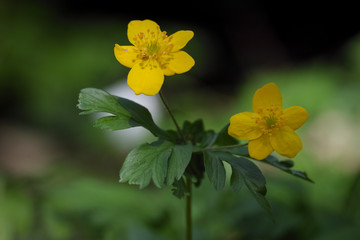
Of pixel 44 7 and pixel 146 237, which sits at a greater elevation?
pixel 44 7

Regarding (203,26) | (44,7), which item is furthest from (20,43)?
(203,26)

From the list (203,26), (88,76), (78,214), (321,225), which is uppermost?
(203,26)

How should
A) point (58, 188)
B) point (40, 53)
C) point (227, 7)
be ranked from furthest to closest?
point (227, 7) < point (40, 53) < point (58, 188)

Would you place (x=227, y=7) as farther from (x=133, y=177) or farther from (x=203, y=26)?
(x=133, y=177)

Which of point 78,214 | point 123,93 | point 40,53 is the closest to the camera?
point 78,214

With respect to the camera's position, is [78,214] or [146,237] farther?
[78,214]

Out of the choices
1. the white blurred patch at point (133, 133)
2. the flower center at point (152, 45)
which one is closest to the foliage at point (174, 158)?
the flower center at point (152, 45)
